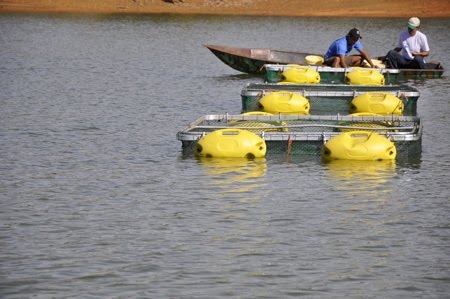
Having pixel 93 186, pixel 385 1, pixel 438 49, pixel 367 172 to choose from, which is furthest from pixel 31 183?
pixel 385 1

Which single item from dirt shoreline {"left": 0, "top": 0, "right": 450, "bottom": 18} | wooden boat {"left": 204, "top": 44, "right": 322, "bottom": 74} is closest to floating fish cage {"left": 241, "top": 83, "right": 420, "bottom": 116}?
wooden boat {"left": 204, "top": 44, "right": 322, "bottom": 74}

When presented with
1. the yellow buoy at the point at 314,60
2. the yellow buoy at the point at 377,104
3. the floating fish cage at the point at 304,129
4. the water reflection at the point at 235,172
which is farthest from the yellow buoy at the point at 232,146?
the yellow buoy at the point at 314,60

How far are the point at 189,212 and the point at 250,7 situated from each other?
1921 inches

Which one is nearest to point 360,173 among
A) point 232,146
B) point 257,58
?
point 232,146

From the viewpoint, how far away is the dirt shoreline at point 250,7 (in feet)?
195

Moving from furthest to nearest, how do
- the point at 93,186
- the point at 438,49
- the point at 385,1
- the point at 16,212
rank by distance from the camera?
the point at 385,1 < the point at 438,49 < the point at 93,186 < the point at 16,212

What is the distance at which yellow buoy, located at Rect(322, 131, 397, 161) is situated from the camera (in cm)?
1717

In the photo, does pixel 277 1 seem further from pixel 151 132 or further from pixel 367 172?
pixel 367 172

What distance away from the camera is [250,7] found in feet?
206

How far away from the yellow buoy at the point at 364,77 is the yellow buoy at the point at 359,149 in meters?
7.58

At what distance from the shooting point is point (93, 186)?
16.3m

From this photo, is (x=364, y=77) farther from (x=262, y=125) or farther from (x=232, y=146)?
(x=232, y=146)

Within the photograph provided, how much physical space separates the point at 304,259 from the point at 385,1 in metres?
49.8

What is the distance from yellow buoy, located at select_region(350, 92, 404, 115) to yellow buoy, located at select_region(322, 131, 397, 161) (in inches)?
166
